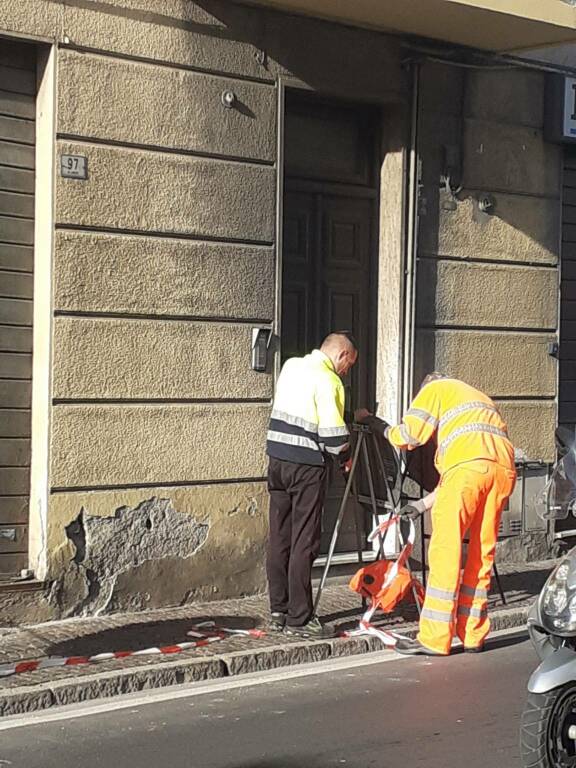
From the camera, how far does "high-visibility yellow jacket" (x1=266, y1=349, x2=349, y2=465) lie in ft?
25.1

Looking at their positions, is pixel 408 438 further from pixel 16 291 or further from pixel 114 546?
pixel 16 291

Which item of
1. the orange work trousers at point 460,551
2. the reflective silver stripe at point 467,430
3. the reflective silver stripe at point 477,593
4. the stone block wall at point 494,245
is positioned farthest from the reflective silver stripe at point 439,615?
the stone block wall at point 494,245

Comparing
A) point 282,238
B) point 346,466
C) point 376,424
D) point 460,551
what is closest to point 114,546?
point 346,466

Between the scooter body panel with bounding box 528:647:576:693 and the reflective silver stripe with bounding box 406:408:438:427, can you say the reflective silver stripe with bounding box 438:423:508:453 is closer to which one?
the reflective silver stripe with bounding box 406:408:438:427

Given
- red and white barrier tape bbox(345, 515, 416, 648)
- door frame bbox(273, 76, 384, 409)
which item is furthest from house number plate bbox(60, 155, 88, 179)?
red and white barrier tape bbox(345, 515, 416, 648)

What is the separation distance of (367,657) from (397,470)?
52.9 inches

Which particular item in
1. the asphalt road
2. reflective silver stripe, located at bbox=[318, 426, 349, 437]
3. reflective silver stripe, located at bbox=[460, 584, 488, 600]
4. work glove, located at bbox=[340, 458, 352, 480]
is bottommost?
the asphalt road

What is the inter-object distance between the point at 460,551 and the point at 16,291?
315 centimetres

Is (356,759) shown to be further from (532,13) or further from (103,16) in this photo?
(532,13)

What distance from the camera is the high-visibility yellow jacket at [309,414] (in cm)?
764

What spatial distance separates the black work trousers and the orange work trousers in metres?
0.69

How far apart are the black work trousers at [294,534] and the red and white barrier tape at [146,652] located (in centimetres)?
26

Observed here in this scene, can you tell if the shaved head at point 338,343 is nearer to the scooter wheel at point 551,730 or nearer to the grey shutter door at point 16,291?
the grey shutter door at point 16,291

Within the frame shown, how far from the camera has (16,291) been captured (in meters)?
8.23
